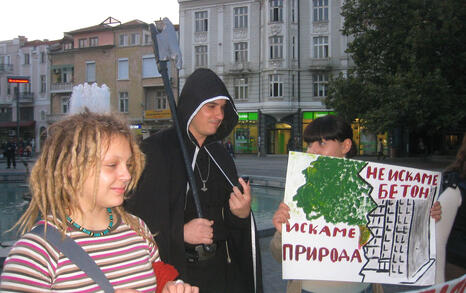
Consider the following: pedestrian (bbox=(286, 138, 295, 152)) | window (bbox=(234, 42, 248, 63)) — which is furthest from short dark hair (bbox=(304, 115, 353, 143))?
window (bbox=(234, 42, 248, 63))

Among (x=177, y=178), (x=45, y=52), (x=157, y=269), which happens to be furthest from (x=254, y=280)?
(x=45, y=52)

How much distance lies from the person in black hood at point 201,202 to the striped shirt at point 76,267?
0.59m

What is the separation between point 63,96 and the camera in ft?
131

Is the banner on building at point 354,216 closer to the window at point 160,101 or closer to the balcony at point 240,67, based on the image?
the balcony at point 240,67

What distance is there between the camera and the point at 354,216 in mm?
2123

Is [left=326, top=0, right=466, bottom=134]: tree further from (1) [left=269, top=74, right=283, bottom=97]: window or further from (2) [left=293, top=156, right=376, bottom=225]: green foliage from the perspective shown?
(2) [left=293, top=156, right=376, bottom=225]: green foliage

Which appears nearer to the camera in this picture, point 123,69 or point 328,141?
point 328,141

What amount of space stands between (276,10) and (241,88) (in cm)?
663

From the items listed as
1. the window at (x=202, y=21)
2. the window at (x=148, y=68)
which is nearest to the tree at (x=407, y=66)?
the window at (x=202, y=21)

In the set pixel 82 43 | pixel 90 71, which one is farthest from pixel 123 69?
pixel 82 43

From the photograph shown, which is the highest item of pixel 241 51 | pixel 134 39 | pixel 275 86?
pixel 134 39

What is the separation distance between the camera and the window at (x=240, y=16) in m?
31.3

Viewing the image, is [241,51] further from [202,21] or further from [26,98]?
[26,98]

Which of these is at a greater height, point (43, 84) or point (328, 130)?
point (43, 84)
